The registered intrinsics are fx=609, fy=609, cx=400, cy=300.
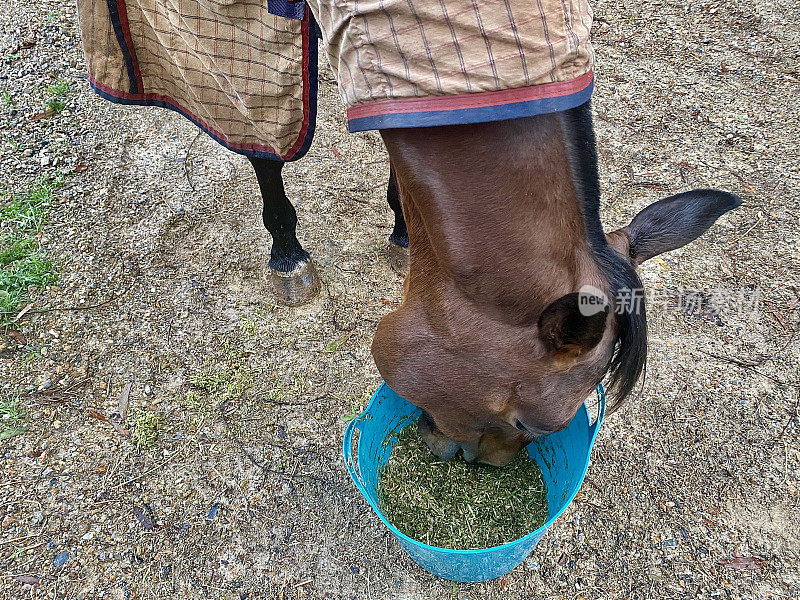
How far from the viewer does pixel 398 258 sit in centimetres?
306

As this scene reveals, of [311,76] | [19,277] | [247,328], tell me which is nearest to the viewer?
[311,76]

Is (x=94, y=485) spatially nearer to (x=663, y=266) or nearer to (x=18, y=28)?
(x=663, y=266)

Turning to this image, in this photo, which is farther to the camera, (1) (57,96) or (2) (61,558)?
(1) (57,96)

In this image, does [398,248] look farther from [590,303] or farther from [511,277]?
[590,303]

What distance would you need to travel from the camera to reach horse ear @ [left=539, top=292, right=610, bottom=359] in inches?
46.4

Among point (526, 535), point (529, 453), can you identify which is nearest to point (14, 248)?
point (529, 453)

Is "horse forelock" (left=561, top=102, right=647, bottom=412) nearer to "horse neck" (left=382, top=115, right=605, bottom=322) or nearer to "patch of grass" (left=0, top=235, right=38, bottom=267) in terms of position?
"horse neck" (left=382, top=115, right=605, bottom=322)

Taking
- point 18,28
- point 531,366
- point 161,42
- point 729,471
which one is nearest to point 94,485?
point 161,42

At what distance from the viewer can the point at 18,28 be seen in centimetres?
408

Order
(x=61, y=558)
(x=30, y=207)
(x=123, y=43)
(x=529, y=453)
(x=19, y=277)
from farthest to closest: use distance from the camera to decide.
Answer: (x=30, y=207) → (x=19, y=277) → (x=529, y=453) → (x=61, y=558) → (x=123, y=43)

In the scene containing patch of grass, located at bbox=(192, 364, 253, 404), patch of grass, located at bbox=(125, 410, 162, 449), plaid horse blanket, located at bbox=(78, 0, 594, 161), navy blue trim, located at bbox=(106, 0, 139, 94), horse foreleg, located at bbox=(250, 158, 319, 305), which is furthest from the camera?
horse foreleg, located at bbox=(250, 158, 319, 305)

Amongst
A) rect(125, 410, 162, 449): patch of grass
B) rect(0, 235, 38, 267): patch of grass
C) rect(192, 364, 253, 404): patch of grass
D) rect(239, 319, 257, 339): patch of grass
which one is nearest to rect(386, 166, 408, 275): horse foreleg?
rect(239, 319, 257, 339): patch of grass

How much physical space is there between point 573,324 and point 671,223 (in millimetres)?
572

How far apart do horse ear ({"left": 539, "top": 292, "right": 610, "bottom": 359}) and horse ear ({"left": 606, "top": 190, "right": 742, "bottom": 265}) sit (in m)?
0.39
